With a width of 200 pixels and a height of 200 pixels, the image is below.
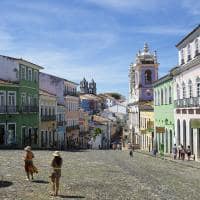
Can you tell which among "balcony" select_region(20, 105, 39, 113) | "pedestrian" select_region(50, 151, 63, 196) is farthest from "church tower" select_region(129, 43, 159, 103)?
"pedestrian" select_region(50, 151, 63, 196)

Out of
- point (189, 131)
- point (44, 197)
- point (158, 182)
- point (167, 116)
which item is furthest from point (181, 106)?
point (44, 197)

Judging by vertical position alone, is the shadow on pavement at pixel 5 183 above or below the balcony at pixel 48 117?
below

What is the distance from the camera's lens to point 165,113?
155 ft

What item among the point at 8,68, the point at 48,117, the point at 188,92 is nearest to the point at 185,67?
the point at 188,92

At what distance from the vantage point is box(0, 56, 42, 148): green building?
42.3 meters

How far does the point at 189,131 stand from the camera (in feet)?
121

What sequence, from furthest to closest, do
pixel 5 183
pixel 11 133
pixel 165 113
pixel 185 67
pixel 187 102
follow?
pixel 165 113, pixel 11 133, pixel 185 67, pixel 187 102, pixel 5 183

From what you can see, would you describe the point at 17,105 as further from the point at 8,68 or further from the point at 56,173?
the point at 56,173

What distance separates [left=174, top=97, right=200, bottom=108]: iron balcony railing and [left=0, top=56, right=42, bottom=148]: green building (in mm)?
13776

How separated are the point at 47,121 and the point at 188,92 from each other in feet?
65.8

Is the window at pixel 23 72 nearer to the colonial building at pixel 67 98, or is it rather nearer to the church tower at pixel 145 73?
the colonial building at pixel 67 98

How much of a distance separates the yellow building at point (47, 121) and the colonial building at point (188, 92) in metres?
15.6

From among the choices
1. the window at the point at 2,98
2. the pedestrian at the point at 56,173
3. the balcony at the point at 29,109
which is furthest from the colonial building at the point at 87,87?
the pedestrian at the point at 56,173

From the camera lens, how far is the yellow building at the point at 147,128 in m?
58.7
